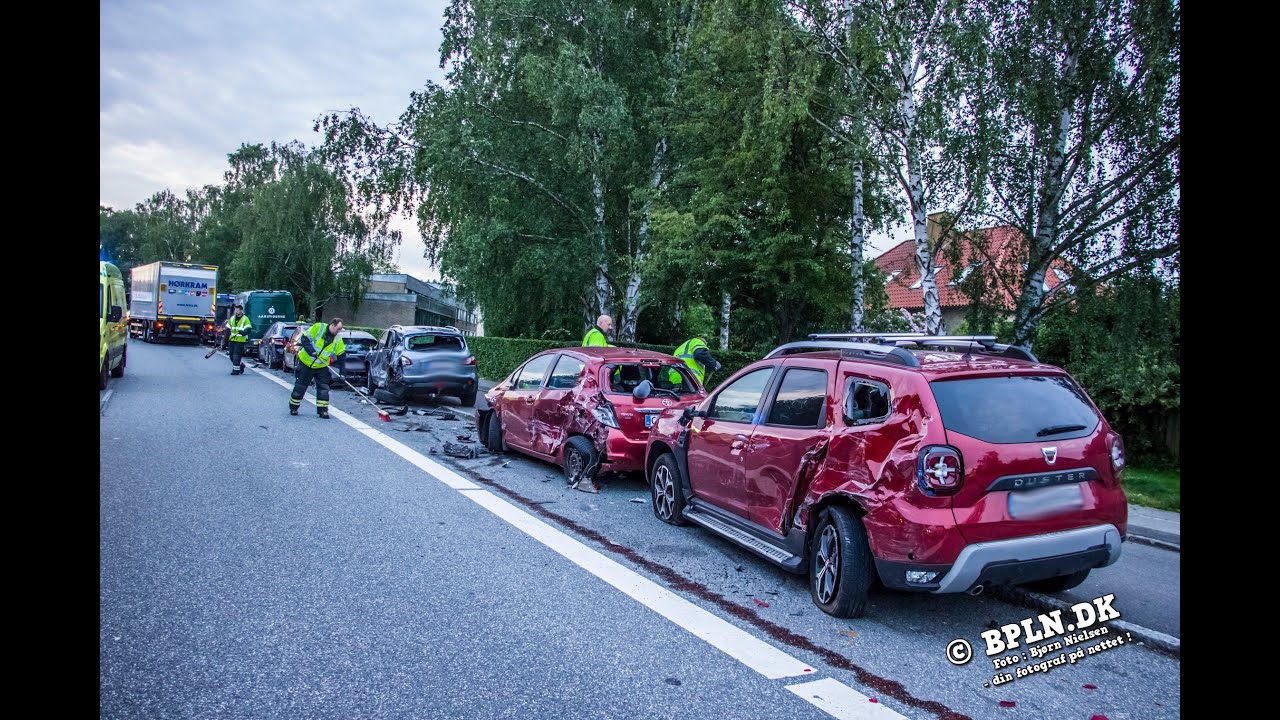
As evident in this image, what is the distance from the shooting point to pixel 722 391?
6312 mm

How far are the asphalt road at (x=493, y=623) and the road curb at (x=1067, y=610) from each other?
0.30ft

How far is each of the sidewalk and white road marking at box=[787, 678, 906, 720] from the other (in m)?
4.59

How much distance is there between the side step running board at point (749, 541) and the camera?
4.91 meters

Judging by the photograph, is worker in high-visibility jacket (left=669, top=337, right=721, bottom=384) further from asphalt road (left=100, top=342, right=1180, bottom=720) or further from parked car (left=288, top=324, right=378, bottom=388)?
parked car (left=288, top=324, right=378, bottom=388)

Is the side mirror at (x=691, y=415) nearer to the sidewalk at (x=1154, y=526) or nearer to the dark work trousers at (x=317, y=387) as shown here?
the sidewalk at (x=1154, y=526)

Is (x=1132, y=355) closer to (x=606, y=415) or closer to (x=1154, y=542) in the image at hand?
(x=1154, y=542)

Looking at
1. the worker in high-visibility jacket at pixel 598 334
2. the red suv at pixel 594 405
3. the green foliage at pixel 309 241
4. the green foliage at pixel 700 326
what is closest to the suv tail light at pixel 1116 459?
the red suv at pixel 594 405

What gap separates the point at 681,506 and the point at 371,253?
5046 centimetres

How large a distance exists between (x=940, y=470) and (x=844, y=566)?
2.62 feet

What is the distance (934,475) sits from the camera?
13.6 feet

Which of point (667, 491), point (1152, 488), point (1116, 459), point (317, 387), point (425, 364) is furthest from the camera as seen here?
point (425, 364)

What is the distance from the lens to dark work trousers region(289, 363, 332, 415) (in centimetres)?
1299

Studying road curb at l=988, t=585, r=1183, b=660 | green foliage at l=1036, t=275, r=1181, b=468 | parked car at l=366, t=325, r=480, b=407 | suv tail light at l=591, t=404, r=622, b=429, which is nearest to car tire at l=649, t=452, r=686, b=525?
suv tail light at l=591, t=404, r=622, b=429

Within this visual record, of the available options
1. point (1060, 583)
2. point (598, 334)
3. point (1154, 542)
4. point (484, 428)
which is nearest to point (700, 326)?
point (598, 334)
